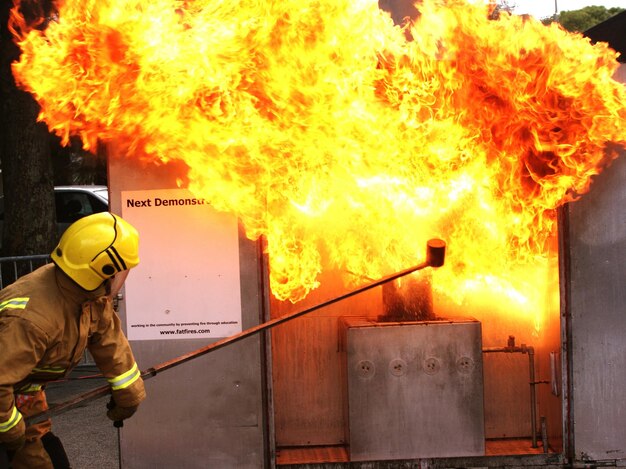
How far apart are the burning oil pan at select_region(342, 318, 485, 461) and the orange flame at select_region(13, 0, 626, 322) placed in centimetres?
55

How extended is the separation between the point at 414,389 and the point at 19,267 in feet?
19.7

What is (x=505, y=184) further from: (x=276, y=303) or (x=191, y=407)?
(x=191, y=407)

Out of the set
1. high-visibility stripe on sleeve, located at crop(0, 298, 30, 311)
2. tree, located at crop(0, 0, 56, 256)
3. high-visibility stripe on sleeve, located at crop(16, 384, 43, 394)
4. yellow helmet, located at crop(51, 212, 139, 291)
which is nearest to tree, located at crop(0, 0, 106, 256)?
tree, located at crop(0, 0, 56, 256)

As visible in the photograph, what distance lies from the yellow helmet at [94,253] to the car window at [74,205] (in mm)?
10517

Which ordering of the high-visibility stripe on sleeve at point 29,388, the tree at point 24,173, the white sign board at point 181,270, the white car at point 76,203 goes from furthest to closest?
the white car at point 76,203 < the tree at point 24,173 < the white sign board at point 181,270 < the high-visibility stripe on sleeve at point 29,388

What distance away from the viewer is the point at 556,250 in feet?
18.5

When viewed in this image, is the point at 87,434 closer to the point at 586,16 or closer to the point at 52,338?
the point at 52,338

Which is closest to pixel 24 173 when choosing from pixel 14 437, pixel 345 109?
pixel 345 109

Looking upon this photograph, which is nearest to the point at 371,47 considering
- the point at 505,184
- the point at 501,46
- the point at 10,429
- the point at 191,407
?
the point at 501,46

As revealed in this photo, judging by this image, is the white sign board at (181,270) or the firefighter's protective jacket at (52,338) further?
the white sign board at (181,270)

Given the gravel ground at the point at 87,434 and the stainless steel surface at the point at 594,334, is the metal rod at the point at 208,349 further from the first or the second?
the gravel ground at the point at 87,434

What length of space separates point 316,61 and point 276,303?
6.27ft

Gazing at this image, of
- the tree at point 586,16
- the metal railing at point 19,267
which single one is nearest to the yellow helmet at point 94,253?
the metal railing at point 19,267

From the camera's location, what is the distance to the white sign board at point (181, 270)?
528 centimetres
